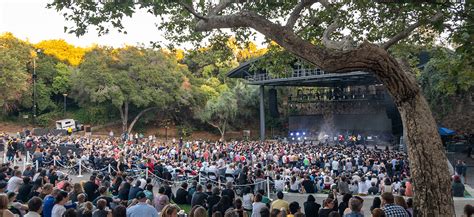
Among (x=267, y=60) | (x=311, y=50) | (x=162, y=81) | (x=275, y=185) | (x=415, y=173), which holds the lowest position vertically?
(x=275, y=185)

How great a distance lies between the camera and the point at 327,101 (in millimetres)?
36594

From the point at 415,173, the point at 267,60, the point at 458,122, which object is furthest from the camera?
the point at 458,122

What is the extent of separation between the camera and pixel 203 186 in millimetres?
12609

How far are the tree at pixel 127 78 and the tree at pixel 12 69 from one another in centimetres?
485

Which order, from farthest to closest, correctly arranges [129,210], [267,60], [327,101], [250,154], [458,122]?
[327,101] → [458,122] → [250,154] → [267,60] → [129,210]

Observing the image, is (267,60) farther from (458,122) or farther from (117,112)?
(117,112)

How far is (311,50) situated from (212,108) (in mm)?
35225

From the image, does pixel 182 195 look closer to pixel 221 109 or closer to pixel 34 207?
pixel 34 207

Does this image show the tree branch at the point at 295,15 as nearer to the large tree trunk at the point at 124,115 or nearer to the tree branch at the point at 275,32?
the tree branch at the point at 275,32

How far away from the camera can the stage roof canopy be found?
2998cm

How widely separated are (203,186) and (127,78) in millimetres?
28228

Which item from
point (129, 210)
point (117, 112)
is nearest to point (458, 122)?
point (129, 210)

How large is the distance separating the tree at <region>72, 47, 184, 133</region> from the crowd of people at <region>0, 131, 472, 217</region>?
15.1 metres

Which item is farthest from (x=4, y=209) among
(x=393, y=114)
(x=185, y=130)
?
(x=185, y=130)
